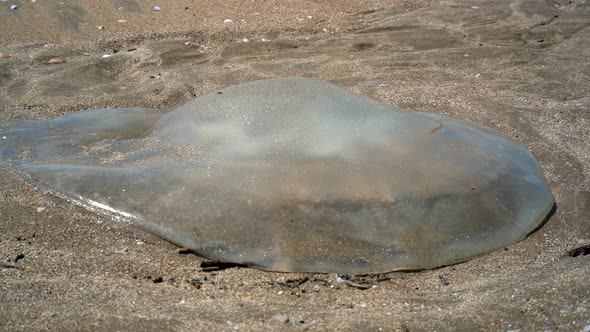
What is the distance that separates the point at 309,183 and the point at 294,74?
263 centimetres

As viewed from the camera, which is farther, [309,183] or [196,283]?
[309,183]

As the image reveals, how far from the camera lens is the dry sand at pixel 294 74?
2.69 meters

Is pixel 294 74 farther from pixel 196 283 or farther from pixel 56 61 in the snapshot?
pixel 196 283

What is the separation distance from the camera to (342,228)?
3.19 meters

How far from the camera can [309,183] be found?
3281 mm

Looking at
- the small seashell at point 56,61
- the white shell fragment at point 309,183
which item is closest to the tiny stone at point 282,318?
the white shell fragment at point 309,183

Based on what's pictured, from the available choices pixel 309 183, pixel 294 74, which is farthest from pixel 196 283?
pixel 294 74

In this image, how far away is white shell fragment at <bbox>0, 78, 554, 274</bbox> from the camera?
10.4 feet

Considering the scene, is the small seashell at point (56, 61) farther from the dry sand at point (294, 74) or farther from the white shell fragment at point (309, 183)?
the white shell fragment at point (309, 183)

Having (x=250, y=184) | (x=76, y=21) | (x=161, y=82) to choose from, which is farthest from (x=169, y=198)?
(x=76, y=21)

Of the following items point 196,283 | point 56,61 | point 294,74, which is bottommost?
point 196,283

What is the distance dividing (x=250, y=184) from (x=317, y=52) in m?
3.32

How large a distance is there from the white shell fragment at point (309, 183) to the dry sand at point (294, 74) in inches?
4.7

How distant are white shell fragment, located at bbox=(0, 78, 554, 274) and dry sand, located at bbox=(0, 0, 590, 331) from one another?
120 mm
